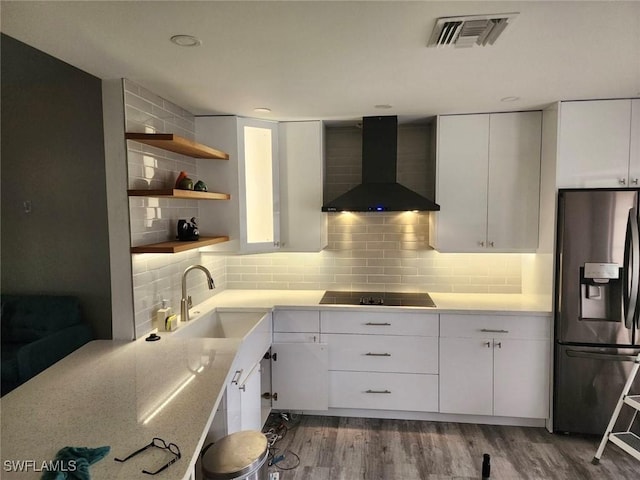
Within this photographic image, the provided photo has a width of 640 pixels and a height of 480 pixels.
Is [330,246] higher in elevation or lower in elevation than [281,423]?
higher

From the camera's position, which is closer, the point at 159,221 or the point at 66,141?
the point at 66,141

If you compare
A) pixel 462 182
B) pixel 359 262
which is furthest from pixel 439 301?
pixel 462 182

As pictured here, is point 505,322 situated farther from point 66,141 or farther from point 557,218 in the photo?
point 66,141

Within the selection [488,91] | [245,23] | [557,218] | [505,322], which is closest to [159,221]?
[245,23]

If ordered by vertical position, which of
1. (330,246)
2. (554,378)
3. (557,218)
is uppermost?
(557,218)

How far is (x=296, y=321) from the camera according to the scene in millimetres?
2990

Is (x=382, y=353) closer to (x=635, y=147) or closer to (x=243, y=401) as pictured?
(x=243, y=401)

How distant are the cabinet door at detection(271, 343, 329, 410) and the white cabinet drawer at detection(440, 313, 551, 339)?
3.16 ft

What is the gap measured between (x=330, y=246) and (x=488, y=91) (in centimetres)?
177

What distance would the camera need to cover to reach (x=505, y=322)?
281 centimetres

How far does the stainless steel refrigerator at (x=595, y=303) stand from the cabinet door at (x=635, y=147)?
173 millimetres

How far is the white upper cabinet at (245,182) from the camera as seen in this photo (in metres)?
3.03

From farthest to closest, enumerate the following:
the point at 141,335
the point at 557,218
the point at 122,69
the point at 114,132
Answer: the point at 557,218 < the point at 141,335 < the point at 114,132 < the point at 122,69

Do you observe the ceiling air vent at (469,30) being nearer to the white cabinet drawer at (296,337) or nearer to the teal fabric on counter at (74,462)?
the teal fabric on counter at (74,462)
